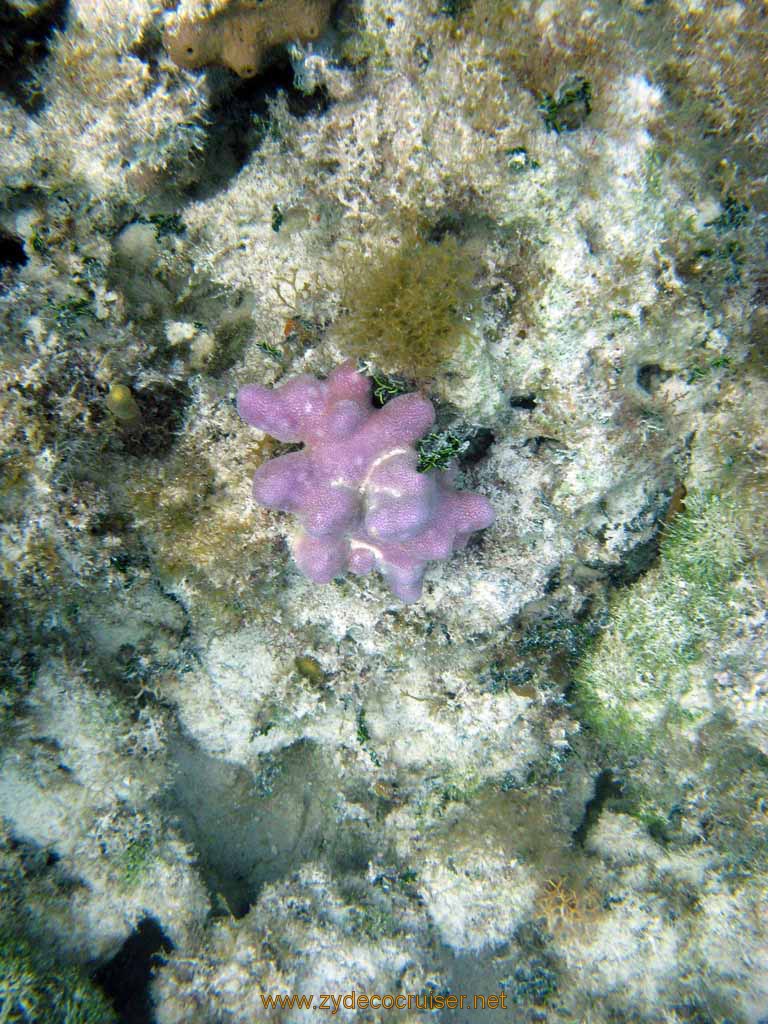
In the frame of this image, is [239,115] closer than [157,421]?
Yes

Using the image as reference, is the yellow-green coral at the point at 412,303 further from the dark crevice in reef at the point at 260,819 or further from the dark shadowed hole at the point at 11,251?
the dark crevice in reef at the point at 260,819

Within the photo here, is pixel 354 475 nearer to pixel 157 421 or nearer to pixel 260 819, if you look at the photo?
pixel 157 421

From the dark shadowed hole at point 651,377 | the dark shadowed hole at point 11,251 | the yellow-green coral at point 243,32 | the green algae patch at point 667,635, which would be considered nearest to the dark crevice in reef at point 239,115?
the yellow-green coral at point 243,32

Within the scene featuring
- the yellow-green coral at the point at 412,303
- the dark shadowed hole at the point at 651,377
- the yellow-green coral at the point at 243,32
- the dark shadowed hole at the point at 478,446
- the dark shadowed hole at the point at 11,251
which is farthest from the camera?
the dark shadowed hole at the point at 478,446

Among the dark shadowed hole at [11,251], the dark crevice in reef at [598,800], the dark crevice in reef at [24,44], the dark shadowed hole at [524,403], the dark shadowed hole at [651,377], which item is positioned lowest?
the dark crevice in reef at [598,800]

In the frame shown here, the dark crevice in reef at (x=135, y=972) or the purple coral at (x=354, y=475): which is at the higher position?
the purple coral at (x=354, y=475)

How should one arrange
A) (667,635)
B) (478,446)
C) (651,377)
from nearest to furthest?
(651,377)
(478,446)
(667,635)

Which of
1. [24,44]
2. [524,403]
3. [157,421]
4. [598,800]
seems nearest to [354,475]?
[524,403]
